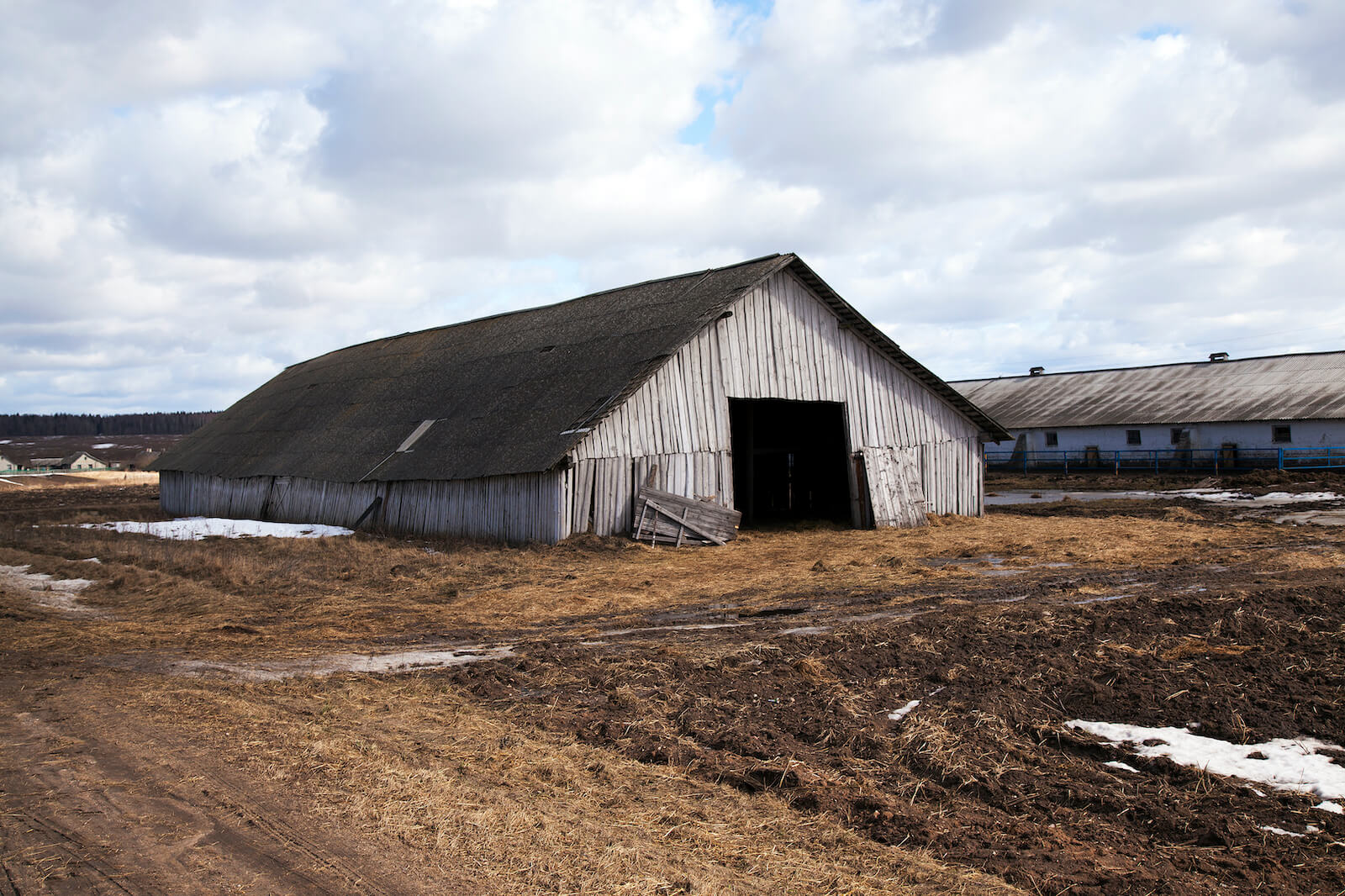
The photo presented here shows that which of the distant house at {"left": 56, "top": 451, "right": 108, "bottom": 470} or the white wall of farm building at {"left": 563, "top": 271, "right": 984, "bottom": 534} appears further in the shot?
the distant house at {"left": 56, "top": 451, "right": 108, "bottom": 470}

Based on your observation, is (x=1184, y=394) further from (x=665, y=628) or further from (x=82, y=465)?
(x=82, y=465)

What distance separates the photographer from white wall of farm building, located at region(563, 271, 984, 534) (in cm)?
2239

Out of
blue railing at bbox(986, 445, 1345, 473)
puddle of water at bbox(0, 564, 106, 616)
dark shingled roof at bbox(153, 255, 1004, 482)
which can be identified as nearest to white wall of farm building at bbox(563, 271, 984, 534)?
dark shingled roof at bbox(153, 255, 1004, 482)

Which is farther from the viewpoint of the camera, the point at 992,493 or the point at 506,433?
the point at 992,493

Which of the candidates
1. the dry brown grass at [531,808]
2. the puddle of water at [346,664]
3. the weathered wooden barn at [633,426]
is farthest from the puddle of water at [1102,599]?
the weathered wooden barn at [633,426]

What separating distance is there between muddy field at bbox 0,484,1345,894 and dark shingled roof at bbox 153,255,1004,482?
8667 mm

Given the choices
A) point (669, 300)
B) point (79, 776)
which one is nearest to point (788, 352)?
point (669, 300)

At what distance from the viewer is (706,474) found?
2409cm

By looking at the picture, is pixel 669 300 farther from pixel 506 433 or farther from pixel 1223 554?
pixel 1223 554

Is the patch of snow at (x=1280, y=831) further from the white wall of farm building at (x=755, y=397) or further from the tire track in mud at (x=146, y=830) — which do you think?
the white wall of farm building at (x=755, y=397)

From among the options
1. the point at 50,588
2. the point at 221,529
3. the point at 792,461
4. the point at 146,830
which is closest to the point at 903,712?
the point at 146,830

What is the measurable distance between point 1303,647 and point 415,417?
2468 centimetres

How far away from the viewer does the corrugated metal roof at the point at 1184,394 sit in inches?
1880

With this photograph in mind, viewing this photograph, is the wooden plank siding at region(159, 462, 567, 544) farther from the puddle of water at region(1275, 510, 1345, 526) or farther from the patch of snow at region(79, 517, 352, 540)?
the puddle of water at region(1275, 510, 1345, 526)
